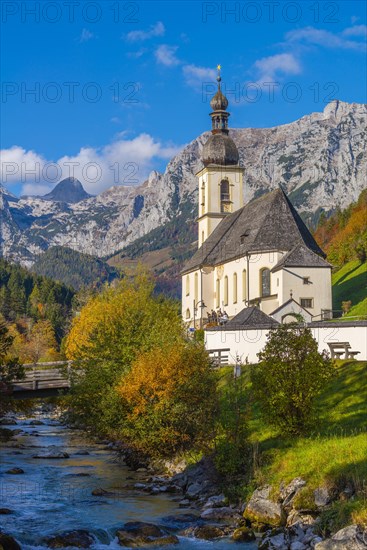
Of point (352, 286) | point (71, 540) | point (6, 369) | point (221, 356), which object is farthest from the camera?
point (352, 286)

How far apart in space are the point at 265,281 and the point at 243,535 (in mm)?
45887

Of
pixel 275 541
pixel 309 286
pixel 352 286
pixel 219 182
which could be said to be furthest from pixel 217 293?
pixel 275 541

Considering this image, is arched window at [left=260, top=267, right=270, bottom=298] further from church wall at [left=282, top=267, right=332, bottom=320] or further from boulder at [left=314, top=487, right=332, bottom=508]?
boulder at [left=314, top=487, right=332, bottom=508]

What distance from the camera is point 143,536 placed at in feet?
78.1

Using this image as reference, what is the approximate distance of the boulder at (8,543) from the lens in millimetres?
21805

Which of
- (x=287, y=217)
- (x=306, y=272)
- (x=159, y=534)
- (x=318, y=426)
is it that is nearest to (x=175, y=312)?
(x=306, y=272)

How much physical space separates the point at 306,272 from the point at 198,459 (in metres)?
30.7

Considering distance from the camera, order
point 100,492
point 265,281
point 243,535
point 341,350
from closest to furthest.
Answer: point 243,535
point 100,492
point 341,350
point 265,281

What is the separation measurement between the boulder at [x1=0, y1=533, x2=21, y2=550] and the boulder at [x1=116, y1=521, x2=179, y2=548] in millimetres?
3315

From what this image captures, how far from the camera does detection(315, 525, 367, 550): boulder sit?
1978cm

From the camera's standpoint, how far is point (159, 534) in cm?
2395

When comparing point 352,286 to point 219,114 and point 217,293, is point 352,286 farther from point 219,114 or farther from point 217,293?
point 219,114

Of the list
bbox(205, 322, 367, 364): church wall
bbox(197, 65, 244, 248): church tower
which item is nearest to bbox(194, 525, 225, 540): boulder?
bbox(205, 322, 367, 364): church wall

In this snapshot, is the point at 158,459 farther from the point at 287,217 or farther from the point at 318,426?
the point at 287,217
